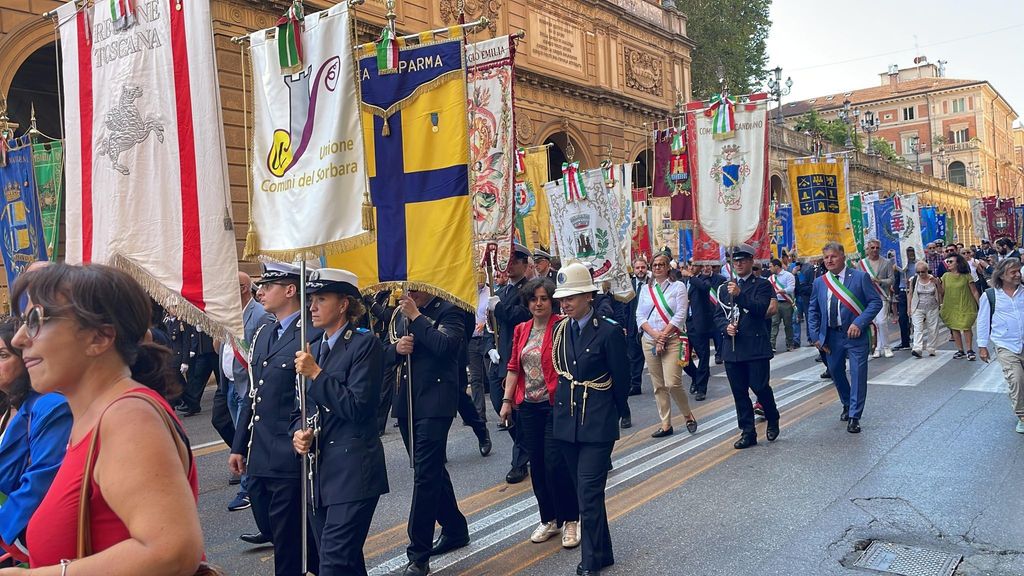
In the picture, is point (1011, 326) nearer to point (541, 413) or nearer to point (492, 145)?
point (541, 413)

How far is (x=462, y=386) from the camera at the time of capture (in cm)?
770

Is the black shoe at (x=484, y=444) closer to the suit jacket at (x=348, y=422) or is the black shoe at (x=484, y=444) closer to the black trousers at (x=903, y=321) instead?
the suit jacket at (x=348, y=422)

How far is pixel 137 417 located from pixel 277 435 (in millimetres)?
2430

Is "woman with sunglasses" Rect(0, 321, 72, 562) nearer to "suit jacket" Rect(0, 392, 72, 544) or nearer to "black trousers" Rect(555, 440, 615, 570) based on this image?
"suit jacket" Rect(0, 392, 72, 544)

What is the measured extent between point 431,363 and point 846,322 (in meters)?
5.63

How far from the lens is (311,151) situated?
179 inches

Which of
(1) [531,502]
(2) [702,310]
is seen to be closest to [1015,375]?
(2) [702,310]

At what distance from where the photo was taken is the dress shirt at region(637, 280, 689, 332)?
30.8 ft

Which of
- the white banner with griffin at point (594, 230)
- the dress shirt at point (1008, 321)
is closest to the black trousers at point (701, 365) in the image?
the white banner with griffin at point (594, 230)

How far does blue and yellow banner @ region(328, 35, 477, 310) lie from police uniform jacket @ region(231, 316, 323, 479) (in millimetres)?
1129

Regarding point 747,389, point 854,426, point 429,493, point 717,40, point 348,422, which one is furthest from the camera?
point 717,40

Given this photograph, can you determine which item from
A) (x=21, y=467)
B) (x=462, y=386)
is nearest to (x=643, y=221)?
(x=462, y=386)

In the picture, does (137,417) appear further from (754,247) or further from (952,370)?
(952,370)

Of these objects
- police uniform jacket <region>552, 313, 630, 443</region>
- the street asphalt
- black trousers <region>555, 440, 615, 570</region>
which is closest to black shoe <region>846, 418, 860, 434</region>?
the street asphalt
